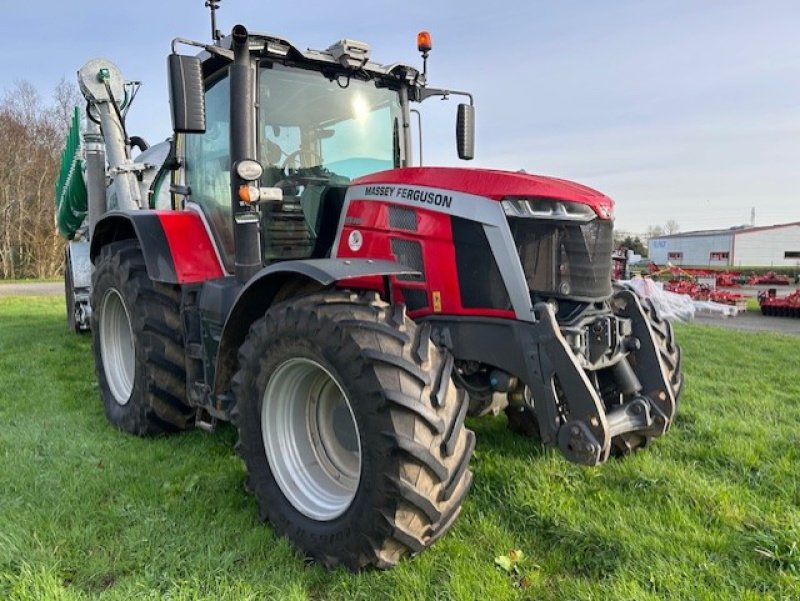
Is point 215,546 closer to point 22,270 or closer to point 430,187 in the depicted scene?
point 430,187

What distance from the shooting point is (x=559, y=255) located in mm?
2811

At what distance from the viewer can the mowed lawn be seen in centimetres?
242

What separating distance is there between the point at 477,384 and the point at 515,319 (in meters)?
0.46

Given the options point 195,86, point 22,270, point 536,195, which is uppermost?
point 195,86

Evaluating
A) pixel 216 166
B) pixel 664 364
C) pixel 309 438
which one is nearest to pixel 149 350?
pixel 216 166

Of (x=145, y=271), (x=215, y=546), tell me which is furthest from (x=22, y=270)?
(x=215, y=546)

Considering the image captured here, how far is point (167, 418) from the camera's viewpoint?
13.3ft

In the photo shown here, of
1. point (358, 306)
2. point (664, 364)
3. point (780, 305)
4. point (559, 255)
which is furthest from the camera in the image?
point (780, 305)

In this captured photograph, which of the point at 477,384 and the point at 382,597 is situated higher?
the point at 477,384

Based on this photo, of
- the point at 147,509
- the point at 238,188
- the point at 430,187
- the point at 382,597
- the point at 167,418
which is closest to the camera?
the point at 382,597

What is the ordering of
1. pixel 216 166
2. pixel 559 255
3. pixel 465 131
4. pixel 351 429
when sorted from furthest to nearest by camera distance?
1. pixel 465 131
2. pixel 216 166
3. pixel 351 429
4. pixel 559 255

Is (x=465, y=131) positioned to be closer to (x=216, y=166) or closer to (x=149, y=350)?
(x=216, y=166)

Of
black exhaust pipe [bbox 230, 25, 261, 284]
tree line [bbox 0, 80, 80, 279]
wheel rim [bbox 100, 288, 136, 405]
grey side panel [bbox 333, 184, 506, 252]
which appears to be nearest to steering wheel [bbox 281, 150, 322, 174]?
black exhaust pipe [bbox 230, 25, 261, 284]

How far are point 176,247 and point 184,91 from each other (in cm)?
130
